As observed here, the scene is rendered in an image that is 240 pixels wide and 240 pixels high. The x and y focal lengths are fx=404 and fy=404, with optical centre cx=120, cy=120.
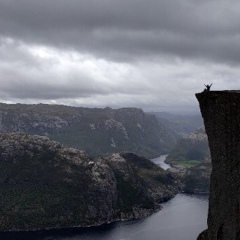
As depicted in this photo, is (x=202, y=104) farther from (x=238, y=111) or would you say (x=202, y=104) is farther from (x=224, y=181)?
(x=224, y=181)

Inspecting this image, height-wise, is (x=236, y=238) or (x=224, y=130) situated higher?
(x=224, y=130)

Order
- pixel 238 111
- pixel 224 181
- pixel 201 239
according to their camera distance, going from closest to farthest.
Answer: pixel 238 111 → pixel 224 181 → pixel 201 239

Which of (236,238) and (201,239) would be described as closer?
(236,238)

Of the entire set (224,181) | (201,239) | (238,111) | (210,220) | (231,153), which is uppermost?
(238,111)

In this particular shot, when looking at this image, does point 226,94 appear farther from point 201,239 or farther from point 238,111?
point 201,239

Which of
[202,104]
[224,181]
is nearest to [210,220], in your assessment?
[224,181]

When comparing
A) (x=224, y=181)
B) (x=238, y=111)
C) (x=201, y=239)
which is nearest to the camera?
(x=238, y=111)
